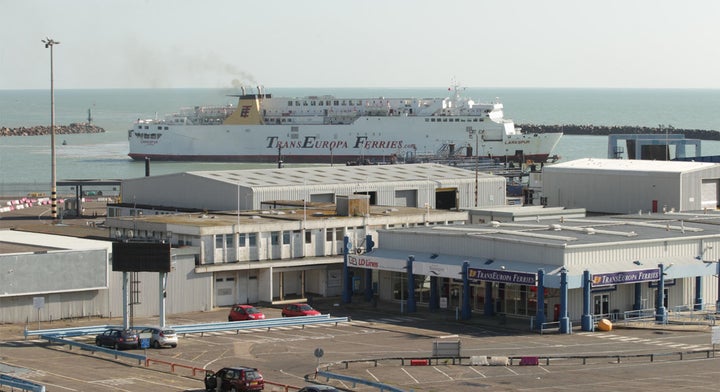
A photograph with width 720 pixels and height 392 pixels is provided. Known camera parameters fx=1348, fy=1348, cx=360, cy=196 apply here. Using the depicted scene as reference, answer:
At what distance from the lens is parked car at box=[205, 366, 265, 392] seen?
31.6m

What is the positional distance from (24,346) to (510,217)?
2572 cm

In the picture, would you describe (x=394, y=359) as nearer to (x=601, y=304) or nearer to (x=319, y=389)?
(x=319, y=389)

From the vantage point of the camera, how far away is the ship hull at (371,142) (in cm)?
15062

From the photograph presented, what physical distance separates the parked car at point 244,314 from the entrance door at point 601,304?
36.7 feet

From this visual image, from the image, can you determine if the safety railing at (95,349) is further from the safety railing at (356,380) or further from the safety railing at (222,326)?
the safety railing at (356,380)

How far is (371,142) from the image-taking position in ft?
506

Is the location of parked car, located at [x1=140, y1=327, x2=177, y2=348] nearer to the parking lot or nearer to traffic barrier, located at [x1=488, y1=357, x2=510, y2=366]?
the parking lot

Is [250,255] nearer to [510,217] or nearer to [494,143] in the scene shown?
[510,217]

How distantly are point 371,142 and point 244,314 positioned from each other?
361 feet

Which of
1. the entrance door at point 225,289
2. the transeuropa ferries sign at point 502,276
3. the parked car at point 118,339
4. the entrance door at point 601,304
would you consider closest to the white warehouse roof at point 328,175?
the entrance door at point 225,289

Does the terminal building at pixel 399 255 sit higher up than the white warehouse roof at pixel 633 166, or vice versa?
the white warehouse roof at pixel 633 166

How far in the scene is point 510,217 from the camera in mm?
58594

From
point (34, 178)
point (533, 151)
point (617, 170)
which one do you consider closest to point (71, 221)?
point (617, 170)

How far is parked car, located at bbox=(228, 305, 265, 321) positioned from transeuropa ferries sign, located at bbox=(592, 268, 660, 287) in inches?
439
